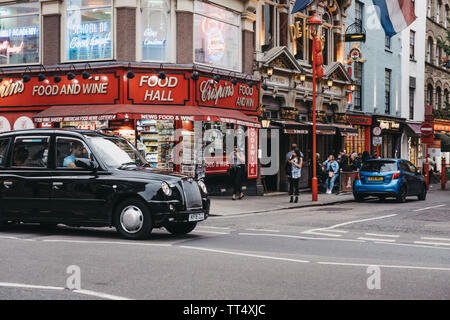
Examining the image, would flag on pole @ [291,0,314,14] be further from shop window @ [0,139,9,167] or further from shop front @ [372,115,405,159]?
shop window @ [0,139,9,167]

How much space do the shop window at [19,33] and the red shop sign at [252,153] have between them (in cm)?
866

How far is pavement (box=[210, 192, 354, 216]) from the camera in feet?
62.4

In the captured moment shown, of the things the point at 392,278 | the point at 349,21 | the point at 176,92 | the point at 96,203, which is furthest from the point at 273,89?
the point at 392,278

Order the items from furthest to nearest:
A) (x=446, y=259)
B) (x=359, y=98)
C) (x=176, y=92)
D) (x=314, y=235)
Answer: (x=359, y=98), (x=176, y=92), (x=314, y=235), (x=446, y=259)

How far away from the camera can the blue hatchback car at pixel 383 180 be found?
22891mm

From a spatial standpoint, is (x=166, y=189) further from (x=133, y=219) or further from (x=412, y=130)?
(x=412, y=130)

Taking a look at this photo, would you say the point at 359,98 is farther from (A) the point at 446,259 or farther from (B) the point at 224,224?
(A) the point at 446,259

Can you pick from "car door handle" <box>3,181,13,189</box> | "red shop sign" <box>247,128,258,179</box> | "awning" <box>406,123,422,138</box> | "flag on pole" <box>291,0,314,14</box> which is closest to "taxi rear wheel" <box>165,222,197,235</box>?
"car door handle" <box>3,181,13,189</box>

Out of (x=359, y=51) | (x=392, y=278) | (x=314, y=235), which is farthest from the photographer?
(x=359, y=51)

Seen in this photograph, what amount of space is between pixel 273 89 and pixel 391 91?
1486cm

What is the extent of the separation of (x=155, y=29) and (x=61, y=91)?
4.10m

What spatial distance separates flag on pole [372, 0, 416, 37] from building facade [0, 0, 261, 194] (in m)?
7.44

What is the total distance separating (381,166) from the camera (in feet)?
75.8

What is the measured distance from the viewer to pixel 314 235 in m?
12.7
